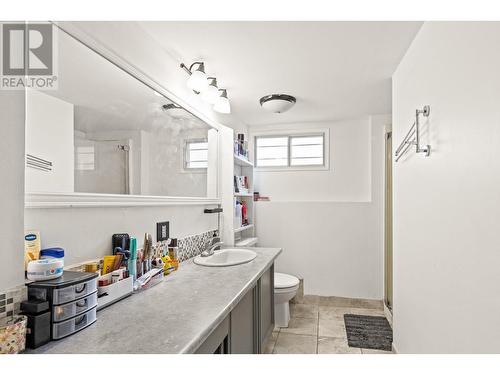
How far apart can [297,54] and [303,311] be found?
2587 mm

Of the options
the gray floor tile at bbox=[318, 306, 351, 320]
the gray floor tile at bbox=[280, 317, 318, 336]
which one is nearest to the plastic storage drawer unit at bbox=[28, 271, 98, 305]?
the gray floor tile at bbox=[280, 317, 318, 336]

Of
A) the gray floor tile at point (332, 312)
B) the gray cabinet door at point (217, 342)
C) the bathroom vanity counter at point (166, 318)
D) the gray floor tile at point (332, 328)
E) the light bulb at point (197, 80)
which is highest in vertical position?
the light bulb at point (197, 80)

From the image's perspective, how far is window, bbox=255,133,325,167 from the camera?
3697 mm

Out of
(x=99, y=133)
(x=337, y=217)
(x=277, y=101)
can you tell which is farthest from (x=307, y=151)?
(x=99, y=133)

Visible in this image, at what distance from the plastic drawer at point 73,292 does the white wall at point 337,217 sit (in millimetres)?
2701

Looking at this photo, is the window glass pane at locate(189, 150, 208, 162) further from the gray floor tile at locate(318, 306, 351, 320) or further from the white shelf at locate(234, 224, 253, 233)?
the gray floor tile at locate(318, 306, 351, 320)

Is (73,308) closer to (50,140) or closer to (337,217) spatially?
(50,140)

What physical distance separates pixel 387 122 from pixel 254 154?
5.41ft

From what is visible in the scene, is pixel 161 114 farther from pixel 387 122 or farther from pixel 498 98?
pixel 387 122

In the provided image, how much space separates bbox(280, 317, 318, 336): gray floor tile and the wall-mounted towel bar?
2.40 meters

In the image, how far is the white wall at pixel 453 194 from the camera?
3.18 feet

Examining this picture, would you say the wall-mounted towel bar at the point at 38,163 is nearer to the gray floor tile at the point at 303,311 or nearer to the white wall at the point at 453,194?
the white wall at the point at 453,194

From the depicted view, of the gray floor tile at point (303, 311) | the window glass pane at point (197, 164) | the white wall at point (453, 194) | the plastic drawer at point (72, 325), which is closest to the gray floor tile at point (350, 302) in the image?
the gray floor tile at point (303, 311)
